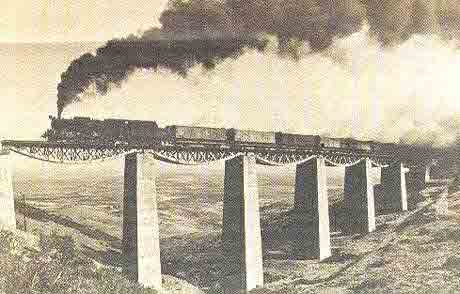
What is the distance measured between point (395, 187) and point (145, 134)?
13021 mm

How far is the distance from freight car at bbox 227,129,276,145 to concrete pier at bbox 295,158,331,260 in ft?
8.09

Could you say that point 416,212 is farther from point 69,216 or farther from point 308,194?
point 69,216

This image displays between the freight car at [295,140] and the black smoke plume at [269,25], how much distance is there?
6.04 metres

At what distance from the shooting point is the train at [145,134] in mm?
14141

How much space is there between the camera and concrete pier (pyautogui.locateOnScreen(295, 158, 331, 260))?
19.5 metres

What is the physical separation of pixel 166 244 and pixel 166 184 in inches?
A: 112

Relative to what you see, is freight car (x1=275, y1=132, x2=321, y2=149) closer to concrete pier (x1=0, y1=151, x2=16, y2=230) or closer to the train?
the train

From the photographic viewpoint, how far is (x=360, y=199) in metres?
21.8

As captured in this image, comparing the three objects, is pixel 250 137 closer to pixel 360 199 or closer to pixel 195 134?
pixel 195 134

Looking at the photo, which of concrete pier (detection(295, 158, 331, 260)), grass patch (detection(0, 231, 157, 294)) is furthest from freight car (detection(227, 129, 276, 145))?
grass patch (detection(0, 231, 157, 294))

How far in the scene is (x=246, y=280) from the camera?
16234mm

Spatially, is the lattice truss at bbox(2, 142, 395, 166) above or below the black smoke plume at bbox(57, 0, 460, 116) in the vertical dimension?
below

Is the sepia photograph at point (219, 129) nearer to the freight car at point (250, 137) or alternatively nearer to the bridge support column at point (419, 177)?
the freight car at point (250, 137)

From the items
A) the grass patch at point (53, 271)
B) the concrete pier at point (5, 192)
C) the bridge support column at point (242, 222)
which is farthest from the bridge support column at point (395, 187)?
the concrete pier at point (5, 192)
